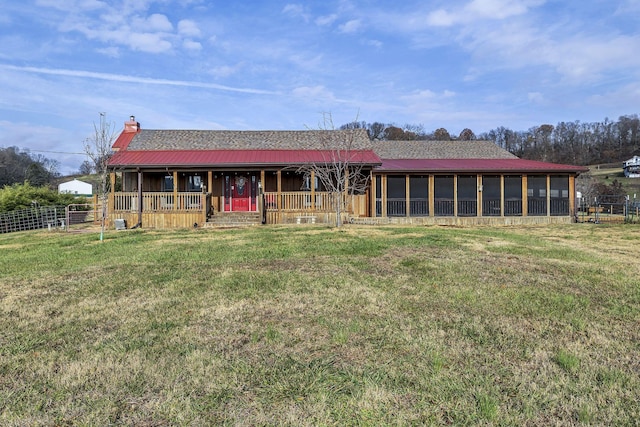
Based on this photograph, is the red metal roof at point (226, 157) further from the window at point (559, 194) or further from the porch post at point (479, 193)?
the window at point (559, 194)

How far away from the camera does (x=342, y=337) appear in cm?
368

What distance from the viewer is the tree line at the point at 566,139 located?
199ft

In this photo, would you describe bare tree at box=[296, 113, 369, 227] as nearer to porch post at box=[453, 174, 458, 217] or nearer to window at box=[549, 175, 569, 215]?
porch post at box=[453, 174, 458, 217]

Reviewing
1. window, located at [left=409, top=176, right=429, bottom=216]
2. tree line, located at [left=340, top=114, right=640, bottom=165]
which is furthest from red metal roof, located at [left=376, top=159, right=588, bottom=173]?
tree line, located at [left=340, top=114, right=640, bottom=165]

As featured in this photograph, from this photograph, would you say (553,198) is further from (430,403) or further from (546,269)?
(430,403)

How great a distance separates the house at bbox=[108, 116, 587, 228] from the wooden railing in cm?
4

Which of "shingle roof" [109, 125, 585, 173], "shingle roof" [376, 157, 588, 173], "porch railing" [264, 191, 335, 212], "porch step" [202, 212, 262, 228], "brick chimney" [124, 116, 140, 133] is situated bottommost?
"porch step" [202, 212, 262, 228]

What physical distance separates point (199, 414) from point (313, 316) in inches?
77.1

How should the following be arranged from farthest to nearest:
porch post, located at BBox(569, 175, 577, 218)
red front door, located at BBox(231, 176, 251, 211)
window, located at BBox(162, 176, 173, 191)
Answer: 1. porch post, located at BBox(569, 175, 577, 218)
2. window, located at BBox(162, 176, 173, 191)
3. red front door, located at BBox(231, 176, 251, 211)

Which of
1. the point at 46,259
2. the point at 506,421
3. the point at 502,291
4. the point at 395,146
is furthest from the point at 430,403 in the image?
the point at 395,146

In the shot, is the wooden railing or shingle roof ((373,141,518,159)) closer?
the wooden railing

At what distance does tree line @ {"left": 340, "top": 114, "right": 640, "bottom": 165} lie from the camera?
60.5 metres

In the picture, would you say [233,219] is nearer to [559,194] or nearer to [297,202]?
[297,202]

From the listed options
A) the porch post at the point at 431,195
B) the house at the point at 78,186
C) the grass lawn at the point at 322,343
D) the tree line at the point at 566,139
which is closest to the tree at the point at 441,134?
the tree line at the point at 566,139
